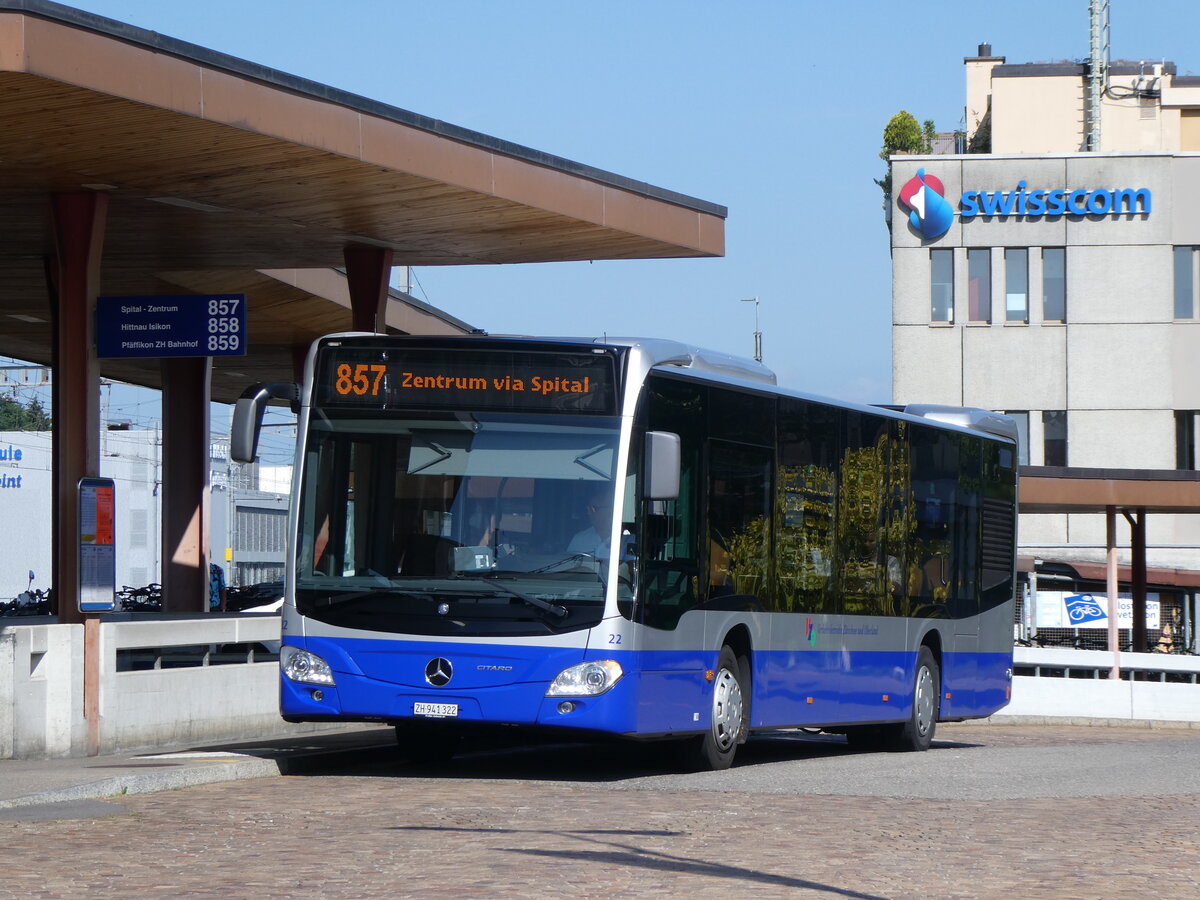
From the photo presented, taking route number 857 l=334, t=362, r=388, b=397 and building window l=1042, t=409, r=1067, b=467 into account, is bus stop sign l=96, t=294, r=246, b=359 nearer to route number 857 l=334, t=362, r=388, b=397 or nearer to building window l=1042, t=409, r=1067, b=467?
route number 857 l=334, t=362, r=388, b=397

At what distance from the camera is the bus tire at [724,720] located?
47.1 feet

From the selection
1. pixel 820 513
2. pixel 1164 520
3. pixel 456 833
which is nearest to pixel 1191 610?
pixel 1164 520

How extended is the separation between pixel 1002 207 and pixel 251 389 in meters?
38.6

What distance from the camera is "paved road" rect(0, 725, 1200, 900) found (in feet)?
27.4

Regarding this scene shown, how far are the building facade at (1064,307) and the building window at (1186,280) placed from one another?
0.12 feet

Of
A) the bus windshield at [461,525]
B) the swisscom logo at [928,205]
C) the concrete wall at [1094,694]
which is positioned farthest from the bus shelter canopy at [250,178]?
the swisscom logo at [928,205]

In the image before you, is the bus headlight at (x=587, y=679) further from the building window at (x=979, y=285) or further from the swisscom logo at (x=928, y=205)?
the building window at (x=979, y=285)

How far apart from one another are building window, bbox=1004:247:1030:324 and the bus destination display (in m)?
38.3

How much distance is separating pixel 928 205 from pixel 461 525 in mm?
38023

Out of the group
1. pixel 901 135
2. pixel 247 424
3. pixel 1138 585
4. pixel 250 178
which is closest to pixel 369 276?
pixel 250 178

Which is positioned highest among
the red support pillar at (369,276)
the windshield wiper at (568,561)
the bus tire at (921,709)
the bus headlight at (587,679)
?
the red support pillar at (369,276)

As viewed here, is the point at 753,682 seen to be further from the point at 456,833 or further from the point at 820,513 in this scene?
the point at 456,833

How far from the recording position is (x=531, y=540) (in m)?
13.0

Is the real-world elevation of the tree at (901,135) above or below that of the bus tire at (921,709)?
above
